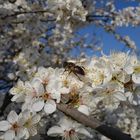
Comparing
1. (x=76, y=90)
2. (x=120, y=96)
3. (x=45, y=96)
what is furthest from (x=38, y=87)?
(x=120, y=96)

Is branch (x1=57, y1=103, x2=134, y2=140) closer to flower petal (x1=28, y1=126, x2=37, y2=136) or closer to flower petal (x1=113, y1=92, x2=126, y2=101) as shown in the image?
flower petal (x1=113, y1=92, x2=126, y2=101)

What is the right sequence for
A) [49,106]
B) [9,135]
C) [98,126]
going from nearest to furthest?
1. [98,126]
2. [49,106]
3. [9,135]

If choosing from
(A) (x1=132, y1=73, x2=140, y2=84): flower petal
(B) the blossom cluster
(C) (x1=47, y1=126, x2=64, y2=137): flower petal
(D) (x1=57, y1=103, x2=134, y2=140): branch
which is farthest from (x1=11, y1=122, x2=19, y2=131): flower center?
(A) (x1=132, y1=73, x2=140, y2=84): flower petal

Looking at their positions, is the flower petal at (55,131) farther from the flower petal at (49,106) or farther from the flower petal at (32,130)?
the flower petal at (49,106)

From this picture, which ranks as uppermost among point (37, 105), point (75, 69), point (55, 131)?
point (75, 69)

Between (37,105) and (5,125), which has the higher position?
(37,105)

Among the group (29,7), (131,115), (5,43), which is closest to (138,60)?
(29,7)

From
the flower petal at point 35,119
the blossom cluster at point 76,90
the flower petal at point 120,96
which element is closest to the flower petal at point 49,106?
the blossom cluster at point 76,90

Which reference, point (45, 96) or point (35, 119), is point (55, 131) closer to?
point (35, 119)

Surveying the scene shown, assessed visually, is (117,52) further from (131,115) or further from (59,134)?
(131,115)
